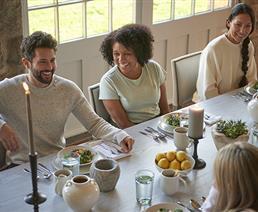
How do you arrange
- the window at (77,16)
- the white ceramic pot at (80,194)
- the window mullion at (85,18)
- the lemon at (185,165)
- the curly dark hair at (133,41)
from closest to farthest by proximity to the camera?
the white ceramic pot at (80,194) < the lemon at (185,165) < the curly dark hair at (133,41) < the window at (77,16) < the window mullion at (85,18)

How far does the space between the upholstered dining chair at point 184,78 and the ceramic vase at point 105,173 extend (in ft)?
4.23

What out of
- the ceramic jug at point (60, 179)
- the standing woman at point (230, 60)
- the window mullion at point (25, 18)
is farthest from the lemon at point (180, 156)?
the window mullion at point (25, 18)

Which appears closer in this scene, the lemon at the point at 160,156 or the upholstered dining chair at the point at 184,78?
the lemon at the point at 160,156

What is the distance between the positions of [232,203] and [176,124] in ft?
3.10

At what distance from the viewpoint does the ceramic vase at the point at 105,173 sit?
1848mm

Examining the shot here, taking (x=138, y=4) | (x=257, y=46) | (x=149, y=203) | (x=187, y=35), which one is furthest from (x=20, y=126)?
(x=257, y=46)

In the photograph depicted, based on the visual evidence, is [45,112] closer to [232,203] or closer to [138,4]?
[232,203]

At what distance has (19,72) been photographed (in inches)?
122

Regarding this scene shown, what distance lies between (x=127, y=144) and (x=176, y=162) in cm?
30

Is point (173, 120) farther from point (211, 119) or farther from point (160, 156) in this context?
point (160, 156)

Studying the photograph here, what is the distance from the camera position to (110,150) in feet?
7.22

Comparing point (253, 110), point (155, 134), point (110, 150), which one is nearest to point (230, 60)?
point (253, 110)

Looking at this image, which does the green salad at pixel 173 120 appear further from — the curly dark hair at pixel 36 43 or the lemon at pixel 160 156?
the curly dark hair at pixel 36 43

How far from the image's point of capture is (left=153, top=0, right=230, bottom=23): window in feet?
Result: 12.9
